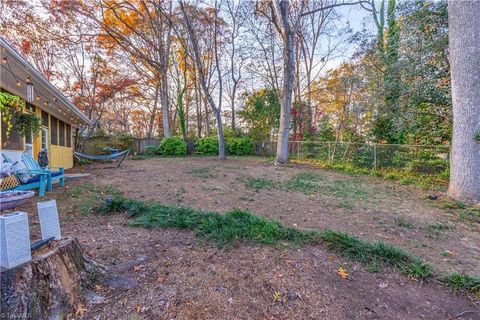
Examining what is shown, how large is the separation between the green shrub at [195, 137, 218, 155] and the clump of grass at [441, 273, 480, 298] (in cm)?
1381

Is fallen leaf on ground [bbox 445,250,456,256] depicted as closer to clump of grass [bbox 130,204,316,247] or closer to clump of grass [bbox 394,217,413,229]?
clump of grass [bbox 394,217,413,229]

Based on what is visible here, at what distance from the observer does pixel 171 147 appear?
14445mm

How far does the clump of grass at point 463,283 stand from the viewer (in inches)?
70.9

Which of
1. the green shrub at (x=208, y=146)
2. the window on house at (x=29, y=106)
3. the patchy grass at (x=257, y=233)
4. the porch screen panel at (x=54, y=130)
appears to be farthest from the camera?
the green shrub at (x=208, y=146)

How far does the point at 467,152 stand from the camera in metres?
4.29

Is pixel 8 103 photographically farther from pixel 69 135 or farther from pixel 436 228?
pixel 69 135

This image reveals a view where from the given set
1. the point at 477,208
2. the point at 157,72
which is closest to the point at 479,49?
the point at 477,208

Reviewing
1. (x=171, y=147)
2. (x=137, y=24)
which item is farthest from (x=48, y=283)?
(x=137, y=24)

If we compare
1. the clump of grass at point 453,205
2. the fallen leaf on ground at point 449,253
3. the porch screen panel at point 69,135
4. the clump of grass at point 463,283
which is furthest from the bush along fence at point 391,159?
the porch screen panel at point 69,135

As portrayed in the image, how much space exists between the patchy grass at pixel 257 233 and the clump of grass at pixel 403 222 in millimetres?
984

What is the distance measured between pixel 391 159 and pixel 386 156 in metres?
0.18

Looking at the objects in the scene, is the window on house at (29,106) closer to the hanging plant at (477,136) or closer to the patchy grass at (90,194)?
the patchy grass at (90,194)

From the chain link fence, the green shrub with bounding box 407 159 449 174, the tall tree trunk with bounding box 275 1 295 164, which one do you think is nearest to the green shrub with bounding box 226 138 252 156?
the chain link fence

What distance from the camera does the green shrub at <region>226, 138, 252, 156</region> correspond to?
1546 centimetres
